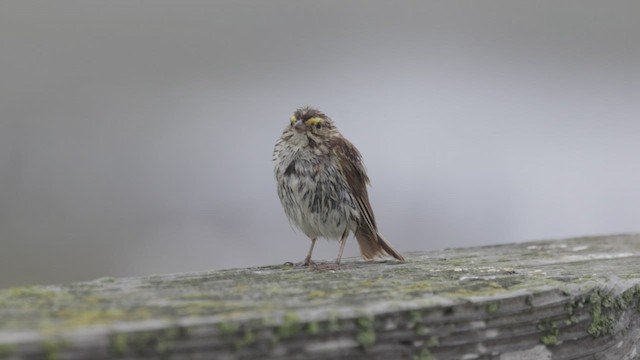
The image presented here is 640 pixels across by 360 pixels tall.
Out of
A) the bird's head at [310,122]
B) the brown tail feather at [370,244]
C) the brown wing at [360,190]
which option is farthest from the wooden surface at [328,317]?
the bird's head at [310,122]

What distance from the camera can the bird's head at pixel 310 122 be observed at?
5008 millimetres

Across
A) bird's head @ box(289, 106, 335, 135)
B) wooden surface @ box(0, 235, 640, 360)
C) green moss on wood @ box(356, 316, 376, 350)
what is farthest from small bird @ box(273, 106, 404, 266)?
green moss on wood @ box(356, 316, 376, 350)

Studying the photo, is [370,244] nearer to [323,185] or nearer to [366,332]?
[323,185]

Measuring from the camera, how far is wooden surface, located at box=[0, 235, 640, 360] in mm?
1592

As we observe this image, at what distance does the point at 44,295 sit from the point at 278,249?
7132 mm

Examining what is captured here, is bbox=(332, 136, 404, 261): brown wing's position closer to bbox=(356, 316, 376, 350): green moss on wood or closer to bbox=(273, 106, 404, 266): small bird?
bbox=(273, 106, 404, 266): small bird

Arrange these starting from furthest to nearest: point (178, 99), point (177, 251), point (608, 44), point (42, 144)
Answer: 1. point (608, 44)
2. point (178, 99)
3. point (42, 144)
4. point (177, 251)

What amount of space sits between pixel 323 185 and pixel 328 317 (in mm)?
3153

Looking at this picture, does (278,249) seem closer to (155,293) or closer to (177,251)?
(177,251)

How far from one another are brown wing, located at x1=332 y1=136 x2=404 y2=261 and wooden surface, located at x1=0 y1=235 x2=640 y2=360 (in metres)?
2.07

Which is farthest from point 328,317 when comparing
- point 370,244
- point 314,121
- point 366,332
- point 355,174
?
point 314,121

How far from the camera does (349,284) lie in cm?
238

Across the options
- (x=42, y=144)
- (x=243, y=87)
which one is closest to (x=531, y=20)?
(x=243, y=87)

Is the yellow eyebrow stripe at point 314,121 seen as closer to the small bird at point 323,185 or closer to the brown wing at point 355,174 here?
the small bird at point 323,185
